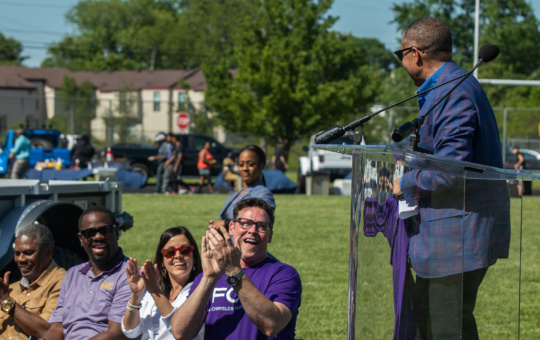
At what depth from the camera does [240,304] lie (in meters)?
3.85

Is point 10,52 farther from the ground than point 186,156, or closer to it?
farther from the ground

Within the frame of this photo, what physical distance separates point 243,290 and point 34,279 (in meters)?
2.30

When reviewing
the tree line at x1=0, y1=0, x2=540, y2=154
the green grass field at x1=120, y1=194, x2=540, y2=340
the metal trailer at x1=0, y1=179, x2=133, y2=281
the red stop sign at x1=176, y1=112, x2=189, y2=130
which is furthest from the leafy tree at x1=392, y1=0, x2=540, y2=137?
the metal trailer at x1=0, y1=179, x2=133, y2=281

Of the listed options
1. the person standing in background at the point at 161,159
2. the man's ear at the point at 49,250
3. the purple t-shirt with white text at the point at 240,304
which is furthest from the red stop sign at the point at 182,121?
the purple t-shirt with white text at the point at 240,304

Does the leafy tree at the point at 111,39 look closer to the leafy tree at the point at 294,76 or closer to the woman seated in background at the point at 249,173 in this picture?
the leafy tree at the point at 294,76

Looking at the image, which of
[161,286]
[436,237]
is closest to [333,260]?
[161,286]

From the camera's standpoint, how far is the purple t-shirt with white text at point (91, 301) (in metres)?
4.69

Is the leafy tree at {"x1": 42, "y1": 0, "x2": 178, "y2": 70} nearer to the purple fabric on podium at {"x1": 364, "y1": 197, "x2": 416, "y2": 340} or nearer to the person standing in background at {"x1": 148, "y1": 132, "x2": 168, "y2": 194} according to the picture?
the person standing in background at {"x1": 148, "y1": 132, "x2": 168, "y2": 194}

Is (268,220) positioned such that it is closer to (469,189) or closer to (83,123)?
(469,189)

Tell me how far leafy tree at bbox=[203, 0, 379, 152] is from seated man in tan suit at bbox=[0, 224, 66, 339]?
2840 centimetres

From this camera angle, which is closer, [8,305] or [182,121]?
[8,305]

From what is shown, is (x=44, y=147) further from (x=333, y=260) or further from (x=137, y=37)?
(x=137, y=37)

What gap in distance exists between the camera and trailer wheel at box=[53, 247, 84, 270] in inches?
239

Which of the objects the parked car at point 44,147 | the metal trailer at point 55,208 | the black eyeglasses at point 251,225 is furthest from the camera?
the parked car at point 44,147
